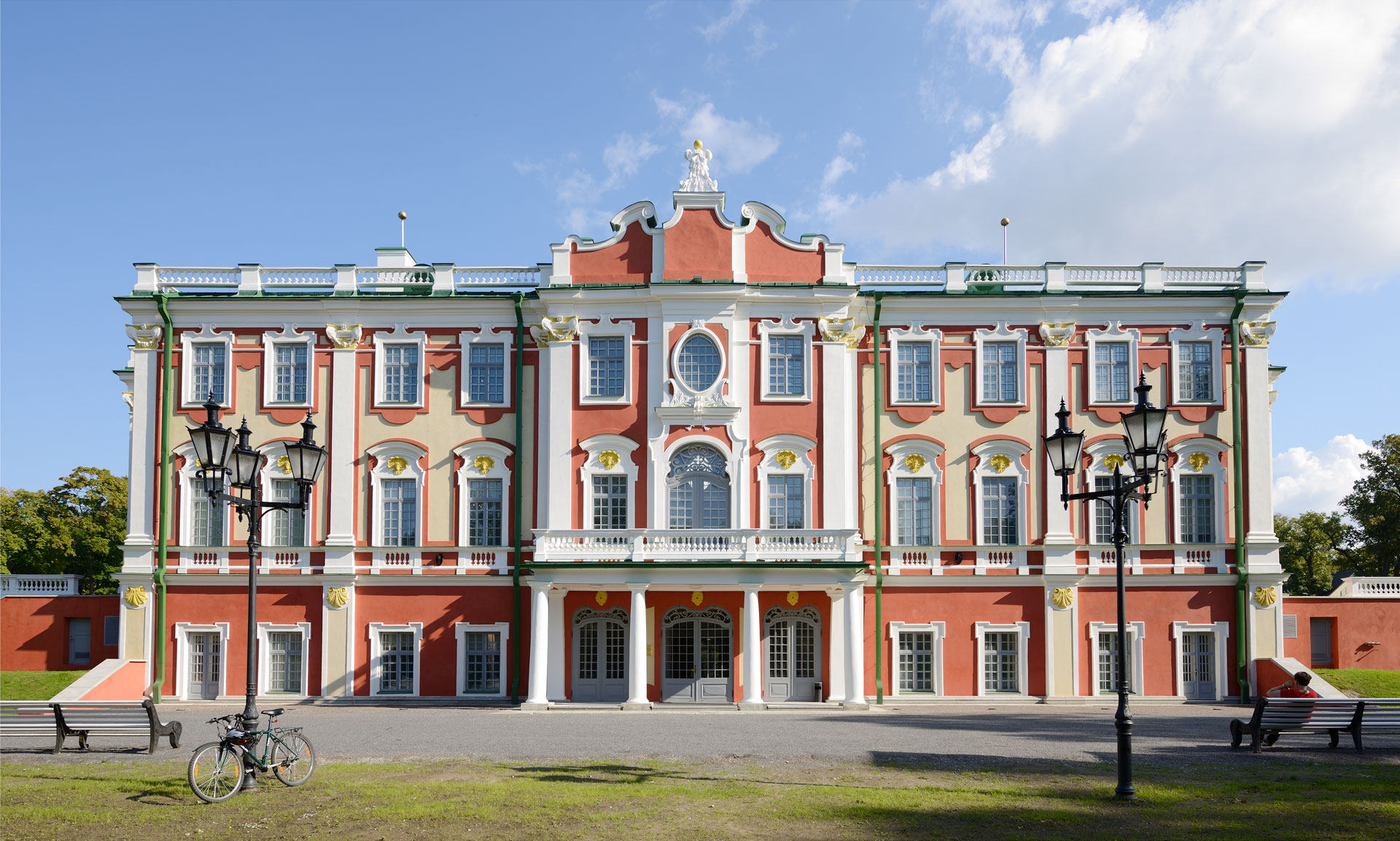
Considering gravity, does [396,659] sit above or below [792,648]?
below

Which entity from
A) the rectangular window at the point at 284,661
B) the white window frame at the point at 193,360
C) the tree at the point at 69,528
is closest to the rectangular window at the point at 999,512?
the rectangular window at the point at 284,661

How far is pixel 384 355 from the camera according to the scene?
33625 millimetres

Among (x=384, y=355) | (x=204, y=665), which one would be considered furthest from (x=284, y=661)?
(x=384, y=355)

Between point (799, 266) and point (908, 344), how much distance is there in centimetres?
405

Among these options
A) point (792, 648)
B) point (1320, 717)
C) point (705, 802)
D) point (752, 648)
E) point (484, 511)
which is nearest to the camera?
point (705, 802)

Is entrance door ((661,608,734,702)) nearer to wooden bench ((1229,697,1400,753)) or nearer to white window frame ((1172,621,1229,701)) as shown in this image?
white window frame ((1172,621,1229,701))

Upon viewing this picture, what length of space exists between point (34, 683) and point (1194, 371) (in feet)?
115

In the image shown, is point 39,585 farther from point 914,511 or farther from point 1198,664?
point 1198,664

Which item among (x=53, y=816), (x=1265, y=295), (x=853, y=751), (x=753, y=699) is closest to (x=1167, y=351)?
(x=1265, y=295)

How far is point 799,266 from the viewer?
108ft

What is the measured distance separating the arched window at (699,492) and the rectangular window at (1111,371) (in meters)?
11.5

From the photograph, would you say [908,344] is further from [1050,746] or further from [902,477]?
[1050,746]

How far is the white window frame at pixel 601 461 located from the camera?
3244 cm

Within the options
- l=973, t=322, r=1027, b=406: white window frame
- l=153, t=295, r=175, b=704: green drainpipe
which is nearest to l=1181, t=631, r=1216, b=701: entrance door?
l=973, t=322, r=1027, b=406: white window frame
